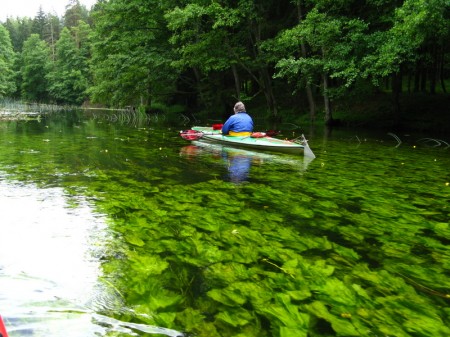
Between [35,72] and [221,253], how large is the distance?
72.0 meters

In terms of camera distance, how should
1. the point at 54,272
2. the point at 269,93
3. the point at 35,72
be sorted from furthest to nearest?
the point at 35,72
the point at 269,93
the point at 54,272

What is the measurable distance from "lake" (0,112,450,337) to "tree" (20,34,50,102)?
65.1 m

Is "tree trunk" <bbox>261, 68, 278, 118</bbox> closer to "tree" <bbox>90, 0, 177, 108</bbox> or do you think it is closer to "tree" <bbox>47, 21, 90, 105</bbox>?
"tree" <bbox>90, 0, 177, 108</bbox>

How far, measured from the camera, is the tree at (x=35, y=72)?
63.7 meters

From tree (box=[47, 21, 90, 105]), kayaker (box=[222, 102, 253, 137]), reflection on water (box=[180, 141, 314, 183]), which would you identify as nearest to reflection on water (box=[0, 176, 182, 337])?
reflection on water (box=[180, 141, 314, 183])

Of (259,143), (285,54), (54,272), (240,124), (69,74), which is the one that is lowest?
(54,272)

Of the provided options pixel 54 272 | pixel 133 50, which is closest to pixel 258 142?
pixel 54 272

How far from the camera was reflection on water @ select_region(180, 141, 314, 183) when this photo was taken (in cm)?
847

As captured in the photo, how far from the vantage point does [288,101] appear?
2931cm

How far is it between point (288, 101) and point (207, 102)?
22.7 feet

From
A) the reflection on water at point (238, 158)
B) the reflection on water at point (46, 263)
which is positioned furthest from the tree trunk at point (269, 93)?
the reflection on water at point (46, 263)

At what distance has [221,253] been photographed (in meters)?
3.85

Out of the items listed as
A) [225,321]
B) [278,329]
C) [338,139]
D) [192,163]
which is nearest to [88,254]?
[225,321]

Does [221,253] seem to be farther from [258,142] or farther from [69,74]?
[69,74]
